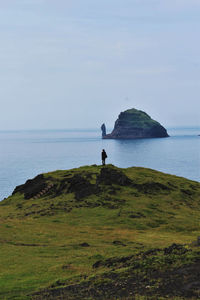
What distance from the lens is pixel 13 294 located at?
2400 cm

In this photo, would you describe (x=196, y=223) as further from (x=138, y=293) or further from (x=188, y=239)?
(x=138, y=293)

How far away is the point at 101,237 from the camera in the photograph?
4053 cm

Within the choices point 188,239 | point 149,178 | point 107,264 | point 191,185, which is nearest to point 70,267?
point 107,264

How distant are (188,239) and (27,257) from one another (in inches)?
658

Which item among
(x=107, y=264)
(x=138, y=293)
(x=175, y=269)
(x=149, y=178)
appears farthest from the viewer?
(x=149, y=178)

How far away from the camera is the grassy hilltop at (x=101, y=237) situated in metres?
21.9

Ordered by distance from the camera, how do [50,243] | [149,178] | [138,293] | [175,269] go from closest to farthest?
[138,293] → [175,269] → [50,243] → [149,178]

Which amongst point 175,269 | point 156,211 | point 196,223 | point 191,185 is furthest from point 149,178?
point 175,269

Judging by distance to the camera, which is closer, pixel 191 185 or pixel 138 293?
pixel 138 293

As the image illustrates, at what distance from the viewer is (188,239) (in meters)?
38.6

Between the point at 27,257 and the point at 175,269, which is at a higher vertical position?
the point at 175,269

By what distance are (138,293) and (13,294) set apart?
29.4ft

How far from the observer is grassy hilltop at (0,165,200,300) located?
864 inches

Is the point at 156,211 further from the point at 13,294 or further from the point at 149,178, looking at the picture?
the point at 13,294
